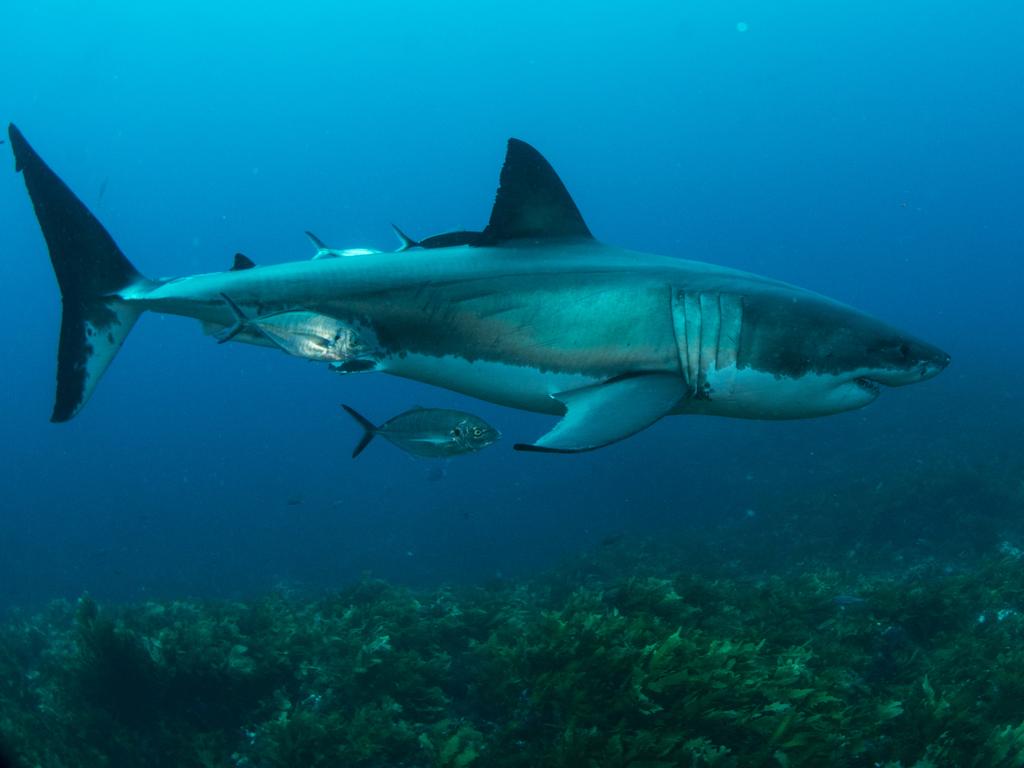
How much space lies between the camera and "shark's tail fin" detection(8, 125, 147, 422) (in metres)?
5.38

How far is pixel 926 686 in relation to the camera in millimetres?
5520

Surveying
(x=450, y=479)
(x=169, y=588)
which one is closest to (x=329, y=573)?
(x=169, y=588)

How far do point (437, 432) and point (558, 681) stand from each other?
2390 millimetres

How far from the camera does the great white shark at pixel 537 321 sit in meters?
4.11

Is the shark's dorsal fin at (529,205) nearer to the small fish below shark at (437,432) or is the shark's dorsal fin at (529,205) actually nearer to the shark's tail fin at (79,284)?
the small fish below shark at (437,432)

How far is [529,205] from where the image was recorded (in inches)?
193

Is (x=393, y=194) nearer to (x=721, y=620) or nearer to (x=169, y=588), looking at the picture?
(x=169, y=588)

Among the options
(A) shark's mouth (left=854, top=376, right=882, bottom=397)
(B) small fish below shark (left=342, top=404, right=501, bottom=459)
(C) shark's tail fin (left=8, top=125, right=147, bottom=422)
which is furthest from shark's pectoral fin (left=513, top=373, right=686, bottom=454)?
(C) shark's tail fin (left=8, top=125, right=147, bottom=422)

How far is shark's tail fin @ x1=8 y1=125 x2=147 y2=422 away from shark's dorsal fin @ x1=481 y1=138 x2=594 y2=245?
317 centimetres

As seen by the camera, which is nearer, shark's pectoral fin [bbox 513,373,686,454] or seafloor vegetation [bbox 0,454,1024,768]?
shark's pectoral fin [bbox 513,373,686,454]

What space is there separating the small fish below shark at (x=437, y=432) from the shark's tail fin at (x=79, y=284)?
2.12 meters

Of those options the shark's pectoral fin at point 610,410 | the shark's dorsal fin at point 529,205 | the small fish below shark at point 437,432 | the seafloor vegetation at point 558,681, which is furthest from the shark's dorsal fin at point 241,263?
the seafloor vegetation at point 558,681

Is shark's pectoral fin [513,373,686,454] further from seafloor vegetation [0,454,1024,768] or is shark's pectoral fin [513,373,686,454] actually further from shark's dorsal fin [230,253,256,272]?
shark's dorsal fin [230,253,256,272]

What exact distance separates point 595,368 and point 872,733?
11.9ft
